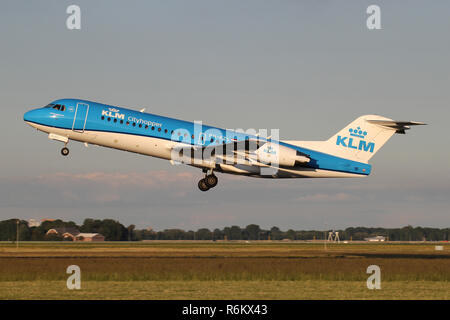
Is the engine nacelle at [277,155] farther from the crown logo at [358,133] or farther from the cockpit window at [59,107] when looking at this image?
the cockpit window at [59,107]

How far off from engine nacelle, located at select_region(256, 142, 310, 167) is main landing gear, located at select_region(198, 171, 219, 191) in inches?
111

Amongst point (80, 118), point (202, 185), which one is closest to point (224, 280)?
point (202, 185)

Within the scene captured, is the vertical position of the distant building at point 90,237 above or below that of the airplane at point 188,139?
below

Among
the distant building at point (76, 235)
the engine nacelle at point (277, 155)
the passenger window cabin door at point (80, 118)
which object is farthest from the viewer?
the distant building at point (76, 235)

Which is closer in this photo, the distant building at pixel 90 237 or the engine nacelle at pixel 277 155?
the engine nacelle at pixel 277 155

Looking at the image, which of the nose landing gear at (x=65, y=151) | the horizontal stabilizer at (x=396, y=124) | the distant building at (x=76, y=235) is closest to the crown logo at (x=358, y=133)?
the horizontal stabilizer at (x=396, y=124)

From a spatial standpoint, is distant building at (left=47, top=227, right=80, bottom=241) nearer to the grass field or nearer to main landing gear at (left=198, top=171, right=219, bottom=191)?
main landing gear at (left=198, top=171, right=219, bottom=191)

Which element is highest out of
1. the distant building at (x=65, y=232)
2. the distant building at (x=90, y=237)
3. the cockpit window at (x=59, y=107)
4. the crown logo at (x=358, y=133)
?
the cockpit window at (x=59, y=107)

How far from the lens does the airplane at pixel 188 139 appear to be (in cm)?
3172

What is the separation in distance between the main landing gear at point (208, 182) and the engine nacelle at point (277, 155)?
2832mm

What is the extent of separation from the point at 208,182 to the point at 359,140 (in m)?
9.03

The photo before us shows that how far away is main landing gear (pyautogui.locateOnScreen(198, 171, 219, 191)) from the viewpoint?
111 feet
